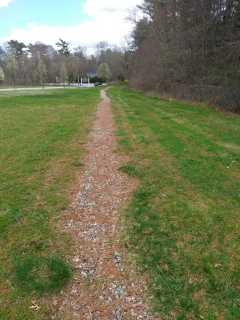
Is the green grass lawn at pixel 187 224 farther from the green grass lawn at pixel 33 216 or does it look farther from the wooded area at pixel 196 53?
the wooded area at pixel 196 53

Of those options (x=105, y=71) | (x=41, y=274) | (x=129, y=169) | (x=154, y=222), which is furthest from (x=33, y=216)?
(x=105, y=71)

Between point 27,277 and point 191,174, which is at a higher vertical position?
point 191,174

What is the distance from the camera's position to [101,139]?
294 inches

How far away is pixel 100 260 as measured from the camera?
2582 millimetres

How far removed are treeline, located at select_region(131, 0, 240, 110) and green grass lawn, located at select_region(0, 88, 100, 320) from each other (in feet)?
34.5

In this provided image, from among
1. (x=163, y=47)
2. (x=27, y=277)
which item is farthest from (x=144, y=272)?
(x=163, y=47)

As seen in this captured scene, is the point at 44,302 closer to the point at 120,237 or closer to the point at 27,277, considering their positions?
the point at 27,277

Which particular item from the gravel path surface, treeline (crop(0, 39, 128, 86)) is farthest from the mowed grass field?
treeline (crop(0, 39, 128, 86))

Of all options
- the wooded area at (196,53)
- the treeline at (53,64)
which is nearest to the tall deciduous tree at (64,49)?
the treeline at (53,64)

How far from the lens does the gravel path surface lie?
6.72ft

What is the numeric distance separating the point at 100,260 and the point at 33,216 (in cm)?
139

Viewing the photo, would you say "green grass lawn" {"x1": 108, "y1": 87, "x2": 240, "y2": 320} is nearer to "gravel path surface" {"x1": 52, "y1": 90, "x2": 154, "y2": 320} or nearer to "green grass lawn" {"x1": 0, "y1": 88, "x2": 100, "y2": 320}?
"gravel path surface" {"x1": 52, "y1": 90, "x2": 154, "y2": 320}

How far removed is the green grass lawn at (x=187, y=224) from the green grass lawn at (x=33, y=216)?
1045 mm

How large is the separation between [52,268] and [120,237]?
0.95 meters
